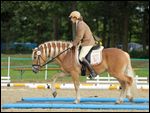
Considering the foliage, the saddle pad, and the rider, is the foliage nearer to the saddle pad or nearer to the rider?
the rider

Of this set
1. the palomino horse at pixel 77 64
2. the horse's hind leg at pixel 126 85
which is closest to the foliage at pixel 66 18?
the palomino horse at pixel 77 64

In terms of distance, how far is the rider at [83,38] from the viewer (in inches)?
459

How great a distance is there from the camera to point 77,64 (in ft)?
38.8

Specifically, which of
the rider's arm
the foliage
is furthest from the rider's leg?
the foliage

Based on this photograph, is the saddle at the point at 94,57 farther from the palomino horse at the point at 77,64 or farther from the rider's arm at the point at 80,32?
the rider's arm at the point at 80,32

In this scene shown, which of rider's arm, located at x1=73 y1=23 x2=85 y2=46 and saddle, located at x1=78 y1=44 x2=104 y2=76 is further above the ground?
rider's arm, located at x1=73 y1=23 x2=85 y2=46

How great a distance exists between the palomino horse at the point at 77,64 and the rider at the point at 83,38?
0.21 metres

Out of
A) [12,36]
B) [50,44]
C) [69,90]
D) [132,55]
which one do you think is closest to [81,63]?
[50,44]

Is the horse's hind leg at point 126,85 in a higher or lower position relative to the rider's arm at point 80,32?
lower

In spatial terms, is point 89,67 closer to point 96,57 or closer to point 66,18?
point 96,57

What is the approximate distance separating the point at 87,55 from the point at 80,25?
2.71 feet

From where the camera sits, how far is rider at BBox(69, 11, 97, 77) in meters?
11.6

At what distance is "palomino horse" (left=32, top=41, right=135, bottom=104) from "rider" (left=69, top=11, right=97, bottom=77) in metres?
0.21

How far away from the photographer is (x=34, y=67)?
39.3ft
